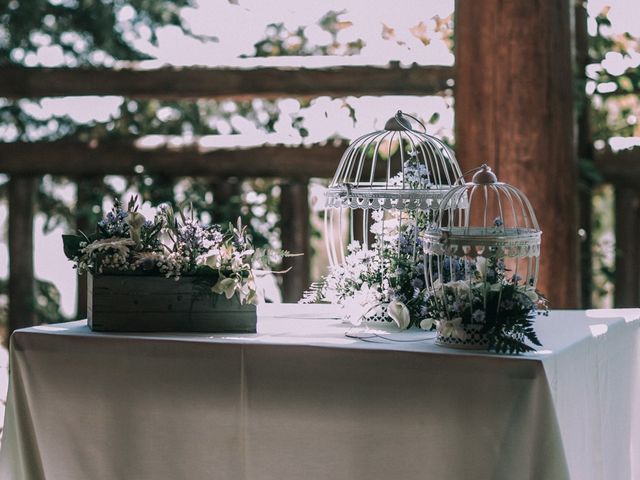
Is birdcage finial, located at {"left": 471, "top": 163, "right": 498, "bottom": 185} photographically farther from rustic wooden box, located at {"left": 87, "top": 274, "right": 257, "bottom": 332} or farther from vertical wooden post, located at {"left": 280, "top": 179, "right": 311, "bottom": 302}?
vertical wooden post, located at {"left": 280, "top": 179, "right": 311, "bottom": 302}

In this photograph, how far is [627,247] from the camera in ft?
16.0

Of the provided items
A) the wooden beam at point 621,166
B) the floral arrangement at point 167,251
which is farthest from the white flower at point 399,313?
the wooden beam at point 621,166

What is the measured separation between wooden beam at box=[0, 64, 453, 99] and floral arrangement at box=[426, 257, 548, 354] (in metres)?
2.27

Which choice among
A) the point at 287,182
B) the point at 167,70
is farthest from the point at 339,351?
the point at 167,70

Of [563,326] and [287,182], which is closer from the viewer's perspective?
[563,326]

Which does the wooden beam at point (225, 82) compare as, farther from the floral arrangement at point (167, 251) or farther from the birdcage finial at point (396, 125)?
the floral arrangement at point (167, 251)

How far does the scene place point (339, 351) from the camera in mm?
2812

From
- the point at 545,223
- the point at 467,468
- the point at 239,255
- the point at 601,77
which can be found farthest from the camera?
the point at 601,77

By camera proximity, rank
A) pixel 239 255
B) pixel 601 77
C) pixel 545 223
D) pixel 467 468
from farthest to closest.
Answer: pixel 601 77 → pixel 545 223 → pixel 239 255 → pixel 467 468

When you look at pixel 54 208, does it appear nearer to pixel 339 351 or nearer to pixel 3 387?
pixel 3 387

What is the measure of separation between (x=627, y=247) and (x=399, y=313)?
7.22 feet

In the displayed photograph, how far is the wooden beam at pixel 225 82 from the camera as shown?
496cm

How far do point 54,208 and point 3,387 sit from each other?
3.10 ft

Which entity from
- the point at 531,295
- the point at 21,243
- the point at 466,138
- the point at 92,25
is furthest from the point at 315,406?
the point at 92,25
